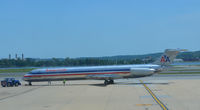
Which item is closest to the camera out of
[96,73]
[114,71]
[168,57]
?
[168,57]

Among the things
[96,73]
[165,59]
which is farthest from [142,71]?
[96,73]

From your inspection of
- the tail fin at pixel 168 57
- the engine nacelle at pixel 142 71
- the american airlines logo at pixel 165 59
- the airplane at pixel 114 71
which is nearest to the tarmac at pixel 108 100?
the engine nacelle at pixel 142 71

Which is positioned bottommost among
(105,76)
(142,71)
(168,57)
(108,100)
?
(108,100)

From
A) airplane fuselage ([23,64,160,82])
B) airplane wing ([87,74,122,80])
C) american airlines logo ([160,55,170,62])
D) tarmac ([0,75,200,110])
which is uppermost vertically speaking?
american airlines logo ([160,55,170,62])

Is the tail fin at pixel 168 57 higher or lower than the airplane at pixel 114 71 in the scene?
higher

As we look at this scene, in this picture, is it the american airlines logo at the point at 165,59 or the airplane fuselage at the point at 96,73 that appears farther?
the american airlines logo at the point at 165,59

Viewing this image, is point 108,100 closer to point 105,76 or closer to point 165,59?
point 105,76

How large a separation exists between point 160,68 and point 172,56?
105 inches

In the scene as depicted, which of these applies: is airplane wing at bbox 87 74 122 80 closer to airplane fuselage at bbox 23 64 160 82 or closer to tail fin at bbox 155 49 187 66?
airplane fuselage at bbox 23 64 160 82

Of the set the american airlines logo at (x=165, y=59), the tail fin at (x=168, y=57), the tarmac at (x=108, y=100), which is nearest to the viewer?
the tarmac at (x=108, y=100)

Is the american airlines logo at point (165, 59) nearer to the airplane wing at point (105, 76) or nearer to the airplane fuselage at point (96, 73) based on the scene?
the airplane fuselage at point (96, 73)

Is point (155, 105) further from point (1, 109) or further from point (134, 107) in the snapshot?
point (1, 109)

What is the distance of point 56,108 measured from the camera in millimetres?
19531

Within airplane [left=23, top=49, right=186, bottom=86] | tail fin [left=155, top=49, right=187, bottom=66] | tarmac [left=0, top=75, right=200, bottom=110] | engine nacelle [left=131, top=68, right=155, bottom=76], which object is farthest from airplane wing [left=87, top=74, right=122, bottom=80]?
tarmac [left=0, top=75, right=200, bottom=110]
